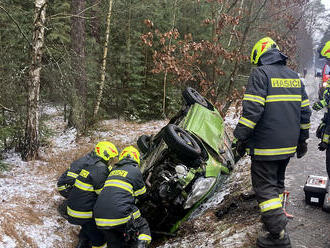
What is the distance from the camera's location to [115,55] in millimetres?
12320

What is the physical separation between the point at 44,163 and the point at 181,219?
4.44 metres

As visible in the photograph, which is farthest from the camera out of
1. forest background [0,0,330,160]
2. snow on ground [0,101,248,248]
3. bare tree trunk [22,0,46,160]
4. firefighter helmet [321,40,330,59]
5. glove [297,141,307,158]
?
forest background [0,0,330,160]

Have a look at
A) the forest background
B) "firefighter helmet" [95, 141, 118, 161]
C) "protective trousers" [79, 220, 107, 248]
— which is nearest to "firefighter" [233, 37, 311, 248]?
"firefighter helmet" [95, 141, 118, 161]

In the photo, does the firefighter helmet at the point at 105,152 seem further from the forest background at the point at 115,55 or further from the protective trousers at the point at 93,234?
the forest background at the point at 115,55

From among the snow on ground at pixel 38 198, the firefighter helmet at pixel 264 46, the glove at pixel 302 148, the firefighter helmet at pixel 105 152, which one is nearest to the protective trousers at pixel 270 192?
the glove at pixel 302 148

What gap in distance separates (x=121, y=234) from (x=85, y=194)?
2.71 feet

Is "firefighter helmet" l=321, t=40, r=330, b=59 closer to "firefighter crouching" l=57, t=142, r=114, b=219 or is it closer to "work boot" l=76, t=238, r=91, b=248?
"firefighter crouching" l=57, t=142, r=114, b=219

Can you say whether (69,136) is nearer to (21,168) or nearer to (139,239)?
(21,168)

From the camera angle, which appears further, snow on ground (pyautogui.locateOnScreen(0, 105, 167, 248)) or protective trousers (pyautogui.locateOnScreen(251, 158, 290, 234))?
snow on ground (pyautogui.locateOnScreen(0, 105, 167, 248))

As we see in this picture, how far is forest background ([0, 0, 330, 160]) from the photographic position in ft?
24.5

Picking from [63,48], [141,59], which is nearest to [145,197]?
[63,48]

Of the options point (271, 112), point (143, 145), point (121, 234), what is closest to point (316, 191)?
point (271, 112)

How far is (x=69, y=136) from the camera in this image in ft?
32.9

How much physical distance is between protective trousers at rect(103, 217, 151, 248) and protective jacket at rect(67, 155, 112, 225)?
0.56 meters
